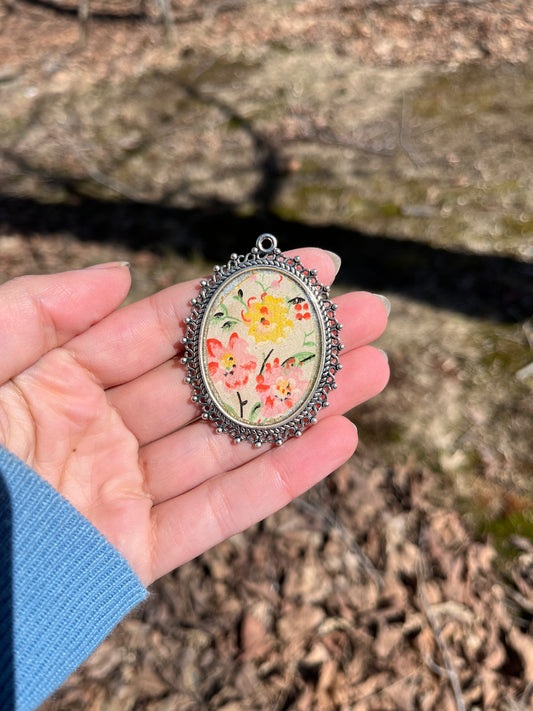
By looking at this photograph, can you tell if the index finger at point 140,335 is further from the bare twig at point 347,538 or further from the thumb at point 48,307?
the bare twig at point 347,538

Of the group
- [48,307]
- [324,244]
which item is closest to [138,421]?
[48,307]

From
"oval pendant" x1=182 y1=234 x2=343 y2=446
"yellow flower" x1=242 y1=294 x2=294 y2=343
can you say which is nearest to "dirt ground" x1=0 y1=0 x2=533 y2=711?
"oval pendant" x1=182 y1=234 x2=343 y2=446

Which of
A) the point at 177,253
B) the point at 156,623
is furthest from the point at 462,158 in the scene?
the point at 156,623

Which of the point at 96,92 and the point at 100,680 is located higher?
the point at 96,92

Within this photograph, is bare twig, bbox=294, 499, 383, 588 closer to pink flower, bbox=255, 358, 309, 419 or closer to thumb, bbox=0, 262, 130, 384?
pink flower, bbox=255, 358, 309, 419

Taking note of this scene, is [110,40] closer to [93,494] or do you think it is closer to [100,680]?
[93,494]

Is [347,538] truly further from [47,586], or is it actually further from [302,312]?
[47,586]
